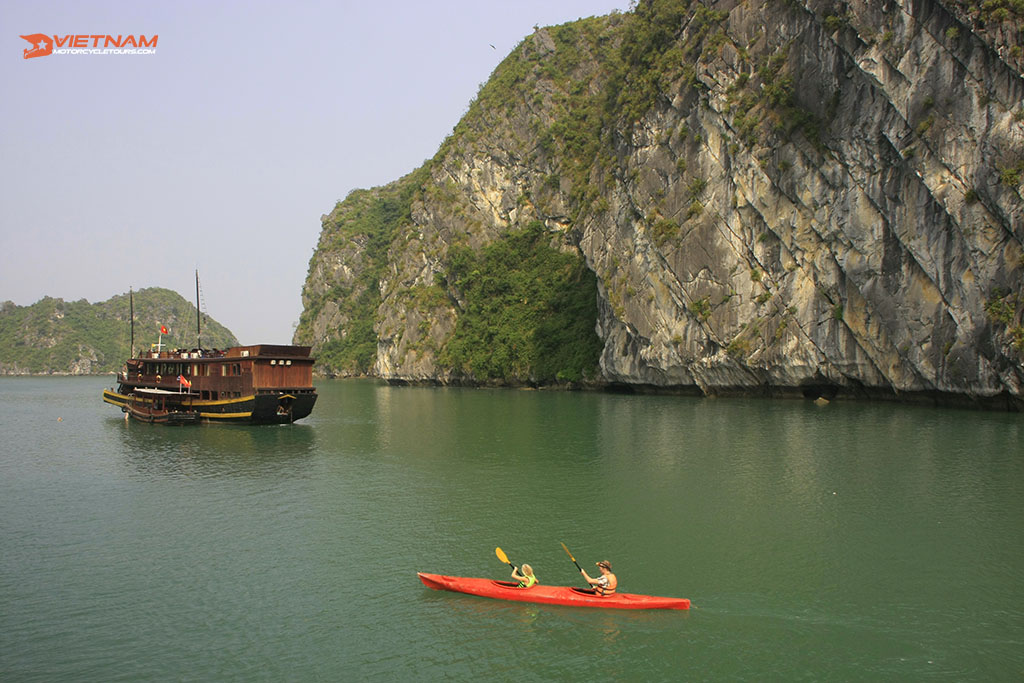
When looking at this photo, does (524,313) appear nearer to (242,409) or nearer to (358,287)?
(242,409)

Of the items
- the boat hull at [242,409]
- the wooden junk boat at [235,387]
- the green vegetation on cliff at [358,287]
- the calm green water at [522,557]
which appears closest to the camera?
the calm green water at [522,557]

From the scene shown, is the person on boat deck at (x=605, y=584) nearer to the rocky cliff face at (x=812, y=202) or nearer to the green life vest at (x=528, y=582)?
the green life vest at (x=528, y=582)

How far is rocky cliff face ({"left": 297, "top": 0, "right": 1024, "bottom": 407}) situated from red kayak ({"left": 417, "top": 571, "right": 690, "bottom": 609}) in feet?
104

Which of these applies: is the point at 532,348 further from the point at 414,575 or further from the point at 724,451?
the point at 414,575

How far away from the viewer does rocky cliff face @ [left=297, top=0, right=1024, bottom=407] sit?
123ft

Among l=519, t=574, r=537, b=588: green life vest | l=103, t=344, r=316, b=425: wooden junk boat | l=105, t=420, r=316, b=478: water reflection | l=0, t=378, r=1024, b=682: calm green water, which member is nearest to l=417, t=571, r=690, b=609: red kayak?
l=519, t=574, r=537, b=588: green life vest

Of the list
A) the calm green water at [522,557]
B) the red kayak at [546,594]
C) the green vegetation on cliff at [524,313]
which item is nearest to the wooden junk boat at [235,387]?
the calm green water at [522,557]

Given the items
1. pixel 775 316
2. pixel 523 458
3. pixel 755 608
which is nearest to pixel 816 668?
pixel 755 608

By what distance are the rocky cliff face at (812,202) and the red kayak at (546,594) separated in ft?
Answer: 104

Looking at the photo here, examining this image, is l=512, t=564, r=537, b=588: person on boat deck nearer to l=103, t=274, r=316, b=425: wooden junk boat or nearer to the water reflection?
the water reflection

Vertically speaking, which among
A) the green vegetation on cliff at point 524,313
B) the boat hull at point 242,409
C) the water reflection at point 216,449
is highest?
the green vegetation on cliff at point 524,313

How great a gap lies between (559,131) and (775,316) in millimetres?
47349

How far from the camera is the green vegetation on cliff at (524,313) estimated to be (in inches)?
3049

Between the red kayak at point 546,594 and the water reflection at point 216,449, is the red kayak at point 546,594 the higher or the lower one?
the lower one
